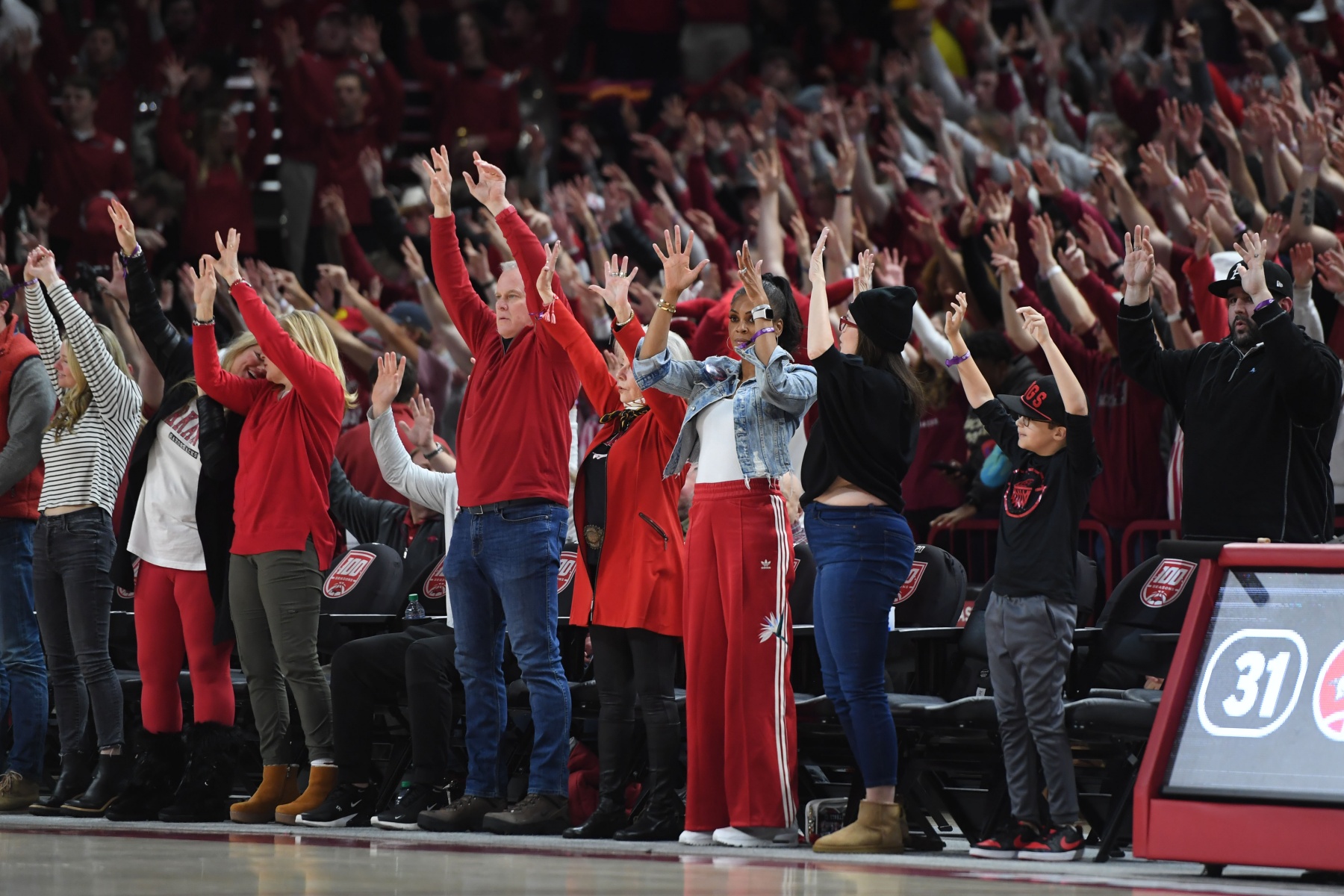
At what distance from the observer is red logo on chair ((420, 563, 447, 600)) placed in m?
7.56

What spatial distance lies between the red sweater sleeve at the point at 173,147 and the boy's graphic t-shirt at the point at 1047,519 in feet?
29.4

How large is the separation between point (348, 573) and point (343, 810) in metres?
1.42

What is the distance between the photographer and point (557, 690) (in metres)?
6.30

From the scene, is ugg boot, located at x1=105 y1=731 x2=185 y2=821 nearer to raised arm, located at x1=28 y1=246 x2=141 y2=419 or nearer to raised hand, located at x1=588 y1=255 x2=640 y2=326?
raised arm, located at x1=28 y1=246 x2=141 y2=419

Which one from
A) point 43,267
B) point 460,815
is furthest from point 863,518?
point 43,267

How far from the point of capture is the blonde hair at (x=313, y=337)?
7.03 metres

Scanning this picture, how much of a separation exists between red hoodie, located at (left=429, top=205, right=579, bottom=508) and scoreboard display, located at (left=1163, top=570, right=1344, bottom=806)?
2404mm

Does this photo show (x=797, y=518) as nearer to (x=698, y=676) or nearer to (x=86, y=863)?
(x=698, y=676)

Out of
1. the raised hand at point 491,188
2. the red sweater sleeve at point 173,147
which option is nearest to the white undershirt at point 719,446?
the raised hand at point 491,188

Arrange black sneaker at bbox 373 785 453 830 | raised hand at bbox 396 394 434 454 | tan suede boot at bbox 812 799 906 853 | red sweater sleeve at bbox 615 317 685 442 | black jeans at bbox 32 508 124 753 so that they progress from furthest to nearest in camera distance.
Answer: raised hand at bbox 396 394 434 454 → black jeans at bbox 32 508 124 753 → black sneaker at bbox 373 785 453 830 → red sweater sleeve at bbox 615 317 685 442 → tan suede boot at bbox 812 799 906 853

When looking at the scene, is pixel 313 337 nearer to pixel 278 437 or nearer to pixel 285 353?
pixel 285 353

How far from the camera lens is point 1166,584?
629 centimetres

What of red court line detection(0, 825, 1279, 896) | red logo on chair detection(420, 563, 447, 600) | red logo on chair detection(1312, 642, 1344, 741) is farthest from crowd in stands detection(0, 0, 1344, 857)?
red logo on chair detection(1312, 642, 1344, 741)

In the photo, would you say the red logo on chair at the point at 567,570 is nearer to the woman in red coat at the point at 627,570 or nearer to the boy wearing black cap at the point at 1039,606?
the woman in red coat at the point at 627,570
